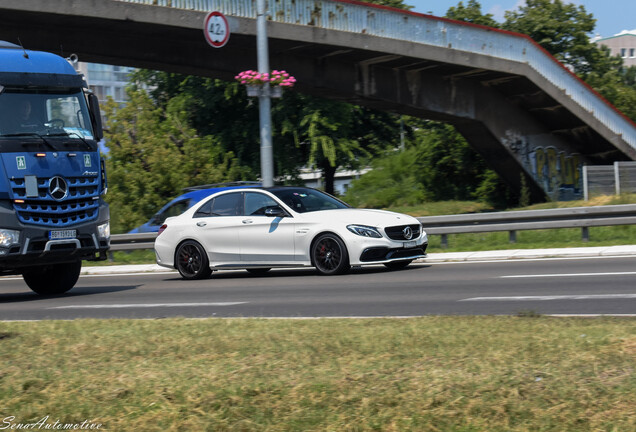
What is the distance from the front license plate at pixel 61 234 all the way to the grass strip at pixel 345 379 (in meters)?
5.33

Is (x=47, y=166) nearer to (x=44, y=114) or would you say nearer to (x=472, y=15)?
(x=44, y=114)

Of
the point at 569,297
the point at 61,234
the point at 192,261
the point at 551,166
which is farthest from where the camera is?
the point at 551,166

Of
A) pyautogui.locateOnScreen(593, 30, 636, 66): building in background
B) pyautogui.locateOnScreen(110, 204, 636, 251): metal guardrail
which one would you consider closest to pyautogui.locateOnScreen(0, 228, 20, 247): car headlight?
pyautogui.locateOnScreen(110, 204, 636, 251): metal guardrail

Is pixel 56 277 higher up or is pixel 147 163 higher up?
pixel 147 163

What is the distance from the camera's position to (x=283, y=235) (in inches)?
576

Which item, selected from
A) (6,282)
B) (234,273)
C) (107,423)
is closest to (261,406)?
(107,423)

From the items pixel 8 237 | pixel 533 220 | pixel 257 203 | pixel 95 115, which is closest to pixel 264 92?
pixel 257 203

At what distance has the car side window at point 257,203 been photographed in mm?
15078

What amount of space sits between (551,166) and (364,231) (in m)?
18.7

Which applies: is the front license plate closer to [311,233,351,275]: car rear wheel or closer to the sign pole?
[311,233,351,275]: car rear wheel

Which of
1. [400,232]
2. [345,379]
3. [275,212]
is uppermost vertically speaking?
[275,212]

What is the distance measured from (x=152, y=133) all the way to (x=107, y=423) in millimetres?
26548

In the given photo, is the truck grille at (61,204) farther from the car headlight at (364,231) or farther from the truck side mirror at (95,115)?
the car headlight at (364,231)

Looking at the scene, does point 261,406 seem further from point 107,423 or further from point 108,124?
point 108,124
